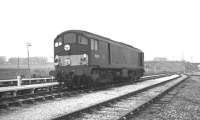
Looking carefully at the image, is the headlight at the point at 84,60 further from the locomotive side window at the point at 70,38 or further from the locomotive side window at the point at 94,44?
the locomotive side window at the point at 70,38

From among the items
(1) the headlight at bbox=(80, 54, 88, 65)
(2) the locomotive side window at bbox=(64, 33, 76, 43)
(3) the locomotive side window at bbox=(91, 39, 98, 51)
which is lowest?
(1) the headlight at bbox=(80, 54, 88, 65)

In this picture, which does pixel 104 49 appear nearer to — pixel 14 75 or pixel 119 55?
pixel 119 55

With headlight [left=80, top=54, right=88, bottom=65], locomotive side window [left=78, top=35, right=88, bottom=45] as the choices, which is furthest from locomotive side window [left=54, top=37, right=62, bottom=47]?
headlight [left=80, top=54, right=88, bottom=65]

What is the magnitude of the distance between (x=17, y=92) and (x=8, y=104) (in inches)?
233

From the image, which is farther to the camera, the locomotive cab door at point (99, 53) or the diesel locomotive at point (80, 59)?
the locomotive cab door at point (99, 53)

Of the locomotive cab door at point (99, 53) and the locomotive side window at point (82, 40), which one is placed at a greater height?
the locomotive side window at point (82, 40)

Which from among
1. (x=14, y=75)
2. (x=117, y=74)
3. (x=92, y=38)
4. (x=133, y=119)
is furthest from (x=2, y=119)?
(x=14, y=75)

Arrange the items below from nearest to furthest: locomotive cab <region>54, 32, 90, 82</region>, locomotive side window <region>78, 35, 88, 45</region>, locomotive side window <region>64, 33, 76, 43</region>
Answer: locomotive cab <region>54, 32, 90, 82</region> < locomotive side window <region>78, 35, 88, 45</region> < locomotive side window <region>64, 33, 76, 43</region>

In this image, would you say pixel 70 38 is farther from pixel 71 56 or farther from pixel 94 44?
pixel 94 44

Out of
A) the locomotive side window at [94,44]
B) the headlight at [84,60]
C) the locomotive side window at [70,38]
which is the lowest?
the headlight at [84,60]

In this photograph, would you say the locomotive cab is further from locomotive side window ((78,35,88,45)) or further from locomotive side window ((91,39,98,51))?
locomotive side window ((91,39,98,51))

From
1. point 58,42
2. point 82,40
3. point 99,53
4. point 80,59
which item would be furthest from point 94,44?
point 58,42

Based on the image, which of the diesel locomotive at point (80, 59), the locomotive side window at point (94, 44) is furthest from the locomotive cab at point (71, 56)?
the locomotive side window at point (94, 44)

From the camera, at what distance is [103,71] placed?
59.3ft
